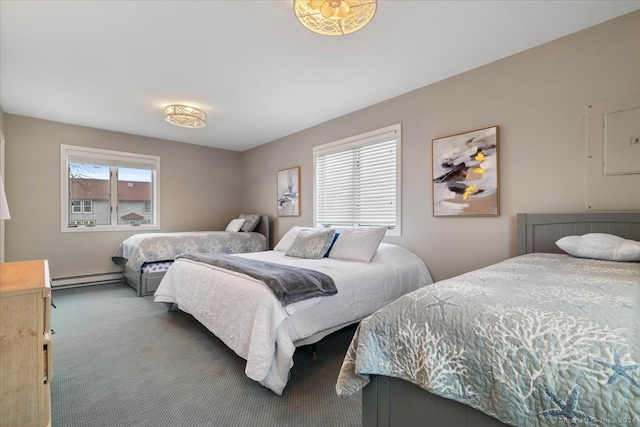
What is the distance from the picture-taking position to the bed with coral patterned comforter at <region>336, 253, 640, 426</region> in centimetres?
64

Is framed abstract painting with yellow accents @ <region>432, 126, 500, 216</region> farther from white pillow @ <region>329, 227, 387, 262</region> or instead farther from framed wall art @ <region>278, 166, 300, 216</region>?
framed wall art @ <region>278, 166, 300, 216</region>

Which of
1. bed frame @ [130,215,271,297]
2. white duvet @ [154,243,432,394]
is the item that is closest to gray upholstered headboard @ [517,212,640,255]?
white duvet @ [154,243,432,394]

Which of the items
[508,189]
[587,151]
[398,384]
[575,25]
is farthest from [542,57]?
[398,384]

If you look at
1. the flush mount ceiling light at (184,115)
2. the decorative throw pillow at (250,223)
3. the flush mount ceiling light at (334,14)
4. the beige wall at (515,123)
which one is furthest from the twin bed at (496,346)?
the decorative throw pillow at (250,223)

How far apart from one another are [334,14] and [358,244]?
1.96 m

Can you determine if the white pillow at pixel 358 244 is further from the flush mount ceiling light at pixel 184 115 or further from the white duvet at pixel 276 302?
the flush mount ceiling light at pixel 184 115

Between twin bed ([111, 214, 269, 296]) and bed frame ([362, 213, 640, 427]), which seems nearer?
bed frame ([362, 213, 640, 427])

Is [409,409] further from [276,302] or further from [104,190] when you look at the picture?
[104,190]

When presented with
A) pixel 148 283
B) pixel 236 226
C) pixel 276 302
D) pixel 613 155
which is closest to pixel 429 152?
pixel 613 155

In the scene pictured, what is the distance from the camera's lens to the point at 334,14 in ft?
5.59

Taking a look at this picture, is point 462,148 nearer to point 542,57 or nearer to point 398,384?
point 542,57

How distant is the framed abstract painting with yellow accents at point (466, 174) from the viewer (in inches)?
98.8

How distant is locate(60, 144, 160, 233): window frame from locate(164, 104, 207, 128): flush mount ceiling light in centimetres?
184

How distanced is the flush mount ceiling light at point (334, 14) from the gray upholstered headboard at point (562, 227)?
193 centimetres
